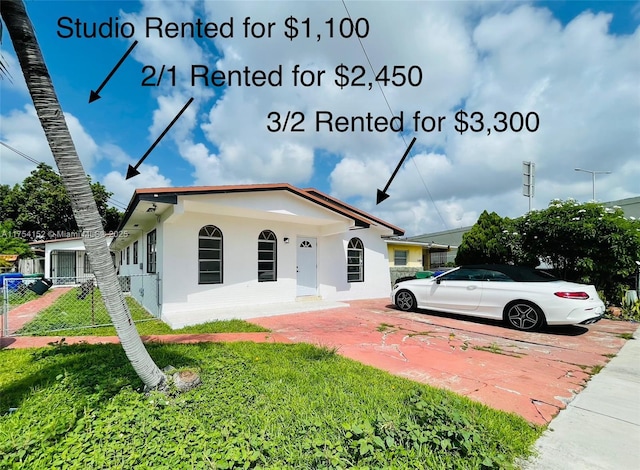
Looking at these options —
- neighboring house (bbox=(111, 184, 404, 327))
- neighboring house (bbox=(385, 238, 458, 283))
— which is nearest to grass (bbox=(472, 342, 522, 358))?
neighboring house (bbox=(111, 184, 404, 327))

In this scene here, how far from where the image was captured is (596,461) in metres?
2.41

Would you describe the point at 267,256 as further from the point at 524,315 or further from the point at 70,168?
the point at 70,168

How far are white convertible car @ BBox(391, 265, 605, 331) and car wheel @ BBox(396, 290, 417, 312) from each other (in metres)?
0.05

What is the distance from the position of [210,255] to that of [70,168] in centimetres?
607

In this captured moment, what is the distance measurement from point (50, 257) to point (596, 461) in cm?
2575

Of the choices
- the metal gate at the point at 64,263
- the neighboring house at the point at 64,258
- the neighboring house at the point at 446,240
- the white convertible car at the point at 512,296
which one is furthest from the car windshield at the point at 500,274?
the metal gate at the point at 64,263

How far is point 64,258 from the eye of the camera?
20891 mm

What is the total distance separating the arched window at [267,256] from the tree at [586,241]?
25.9 feet

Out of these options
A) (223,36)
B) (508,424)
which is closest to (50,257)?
(223,36)

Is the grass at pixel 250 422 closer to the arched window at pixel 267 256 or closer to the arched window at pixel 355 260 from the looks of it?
the arched window at pixel 267 256

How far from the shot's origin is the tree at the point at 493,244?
A: 10219 millimetres

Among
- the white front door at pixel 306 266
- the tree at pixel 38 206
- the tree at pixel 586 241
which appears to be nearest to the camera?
the tree at pixel 586 241

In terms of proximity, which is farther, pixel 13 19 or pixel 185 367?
pixel 185 367

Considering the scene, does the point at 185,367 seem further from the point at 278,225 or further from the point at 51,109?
the point at 278,225
